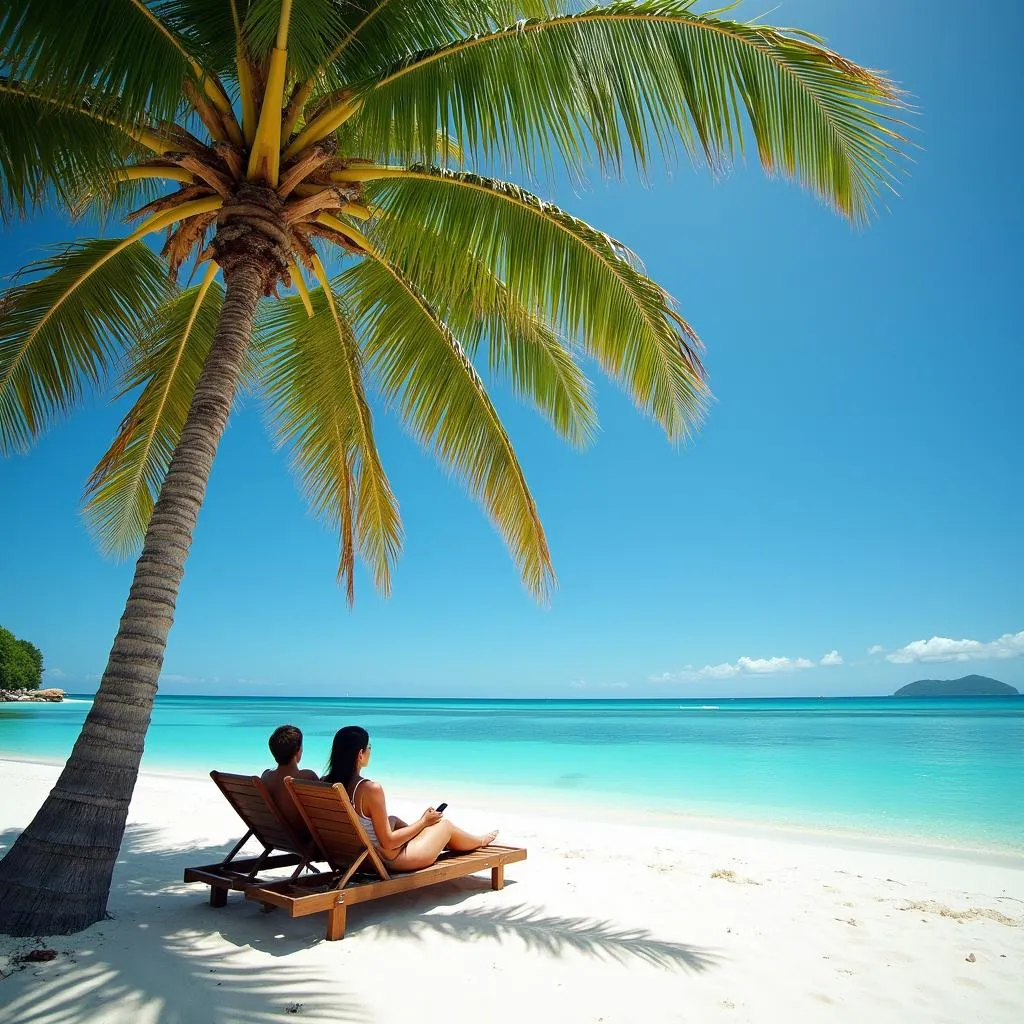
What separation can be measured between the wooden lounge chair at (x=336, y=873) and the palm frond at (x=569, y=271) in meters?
3.90

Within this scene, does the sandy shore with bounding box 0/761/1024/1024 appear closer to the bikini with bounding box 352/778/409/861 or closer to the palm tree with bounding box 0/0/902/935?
the bikini with bounding box 352/778/409/861

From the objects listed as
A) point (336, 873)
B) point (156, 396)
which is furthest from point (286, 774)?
point (156, 396)

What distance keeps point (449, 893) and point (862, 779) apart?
1335 cm

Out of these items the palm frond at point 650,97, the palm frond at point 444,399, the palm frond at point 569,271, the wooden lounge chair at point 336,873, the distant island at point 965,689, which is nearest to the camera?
the wooden lounge chair at point 336,873

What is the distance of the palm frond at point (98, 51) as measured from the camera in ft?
13.7

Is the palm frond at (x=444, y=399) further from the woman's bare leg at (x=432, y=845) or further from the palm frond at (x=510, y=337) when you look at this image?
the woman's bare leg at (x=432, y=845)

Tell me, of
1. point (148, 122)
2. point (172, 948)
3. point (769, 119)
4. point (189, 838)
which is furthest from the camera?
point (189, 838)

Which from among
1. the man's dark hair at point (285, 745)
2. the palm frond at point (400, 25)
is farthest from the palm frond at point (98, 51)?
the man's dark hair at point (285, 745)

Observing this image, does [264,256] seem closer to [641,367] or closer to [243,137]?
[243,137]

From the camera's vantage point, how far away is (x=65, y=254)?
634cm

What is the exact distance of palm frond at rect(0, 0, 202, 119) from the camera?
164 inches

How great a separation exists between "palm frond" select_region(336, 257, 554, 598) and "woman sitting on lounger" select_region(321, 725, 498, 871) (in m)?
3.17

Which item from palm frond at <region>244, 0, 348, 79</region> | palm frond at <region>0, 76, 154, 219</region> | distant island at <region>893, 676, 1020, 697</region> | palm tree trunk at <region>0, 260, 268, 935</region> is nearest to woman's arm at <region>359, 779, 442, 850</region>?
palm tree trunk at <region>0, 260, 268, 935</region>

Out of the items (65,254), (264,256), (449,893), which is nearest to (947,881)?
(449,893)
